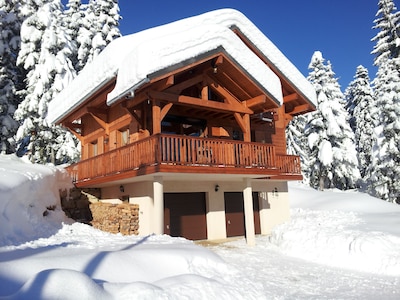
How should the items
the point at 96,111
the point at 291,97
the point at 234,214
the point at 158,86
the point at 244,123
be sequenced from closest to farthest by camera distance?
the point at 158,86, the point at 244,123, the point at 96,111, the point at 234,214, the point at 291,97

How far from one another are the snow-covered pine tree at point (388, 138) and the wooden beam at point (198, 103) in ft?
54.4

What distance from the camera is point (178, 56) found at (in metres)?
11.0

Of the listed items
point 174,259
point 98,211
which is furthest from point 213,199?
point 174,259

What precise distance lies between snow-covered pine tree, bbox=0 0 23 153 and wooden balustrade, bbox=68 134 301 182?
50.4ft

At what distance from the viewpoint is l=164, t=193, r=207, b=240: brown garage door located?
45.8ft

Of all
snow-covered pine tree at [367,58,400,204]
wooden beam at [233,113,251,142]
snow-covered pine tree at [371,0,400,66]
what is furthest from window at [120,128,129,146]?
snow-covered pine tree at [371,0,400,66]

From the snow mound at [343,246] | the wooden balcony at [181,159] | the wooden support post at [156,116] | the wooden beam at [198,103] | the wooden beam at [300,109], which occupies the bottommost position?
the snow mound at [343,246]

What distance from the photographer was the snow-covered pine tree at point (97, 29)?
2950cm

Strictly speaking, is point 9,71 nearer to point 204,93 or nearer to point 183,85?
point 183,85

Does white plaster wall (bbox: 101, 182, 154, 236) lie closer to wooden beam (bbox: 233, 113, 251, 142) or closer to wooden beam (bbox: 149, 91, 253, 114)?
wooden beam (bbox: 149, 91, 253, 114)

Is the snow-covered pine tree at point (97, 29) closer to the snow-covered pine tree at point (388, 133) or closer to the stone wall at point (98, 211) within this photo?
the stone wall at point (98, 211)

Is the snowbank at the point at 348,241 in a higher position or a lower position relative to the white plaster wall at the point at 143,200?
lower

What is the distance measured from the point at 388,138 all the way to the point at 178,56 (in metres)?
21.4

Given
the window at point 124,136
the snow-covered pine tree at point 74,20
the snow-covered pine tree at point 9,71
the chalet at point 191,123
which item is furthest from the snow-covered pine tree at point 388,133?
the snow-covered pine tree at point 9,71
